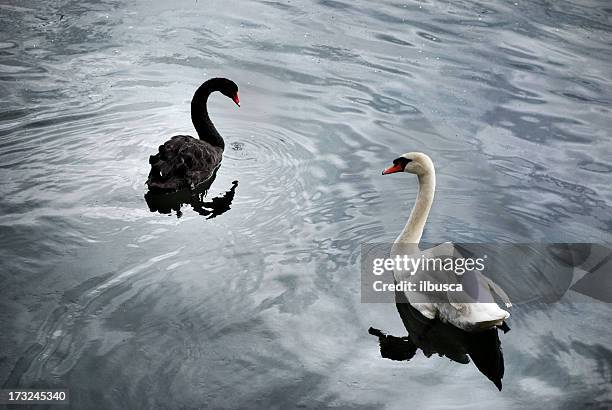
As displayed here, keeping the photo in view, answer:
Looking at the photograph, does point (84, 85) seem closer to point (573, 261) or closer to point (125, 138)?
point (125, 138)

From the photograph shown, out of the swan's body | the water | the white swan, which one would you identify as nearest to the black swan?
the water

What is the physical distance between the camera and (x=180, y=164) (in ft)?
23.1

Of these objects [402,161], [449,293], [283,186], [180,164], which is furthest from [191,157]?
[449,293]

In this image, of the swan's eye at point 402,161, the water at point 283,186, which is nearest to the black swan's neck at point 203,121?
the water at point 283,186

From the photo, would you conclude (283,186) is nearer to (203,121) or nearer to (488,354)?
(203,121)

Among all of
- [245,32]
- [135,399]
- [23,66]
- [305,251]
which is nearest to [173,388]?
[135,399]

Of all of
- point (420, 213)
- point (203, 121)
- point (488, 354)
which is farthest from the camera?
point (203, 121)

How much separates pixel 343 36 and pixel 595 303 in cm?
651

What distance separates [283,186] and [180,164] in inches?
38.6

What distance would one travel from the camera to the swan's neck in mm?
5930

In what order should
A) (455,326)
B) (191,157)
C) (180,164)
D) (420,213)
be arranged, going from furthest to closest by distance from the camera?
(191,157)
(180,164)
(420,213)
(455,326)

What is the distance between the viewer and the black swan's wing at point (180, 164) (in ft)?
22.7

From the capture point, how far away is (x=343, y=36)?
1122 centimetres

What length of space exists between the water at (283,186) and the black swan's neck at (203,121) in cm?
32
